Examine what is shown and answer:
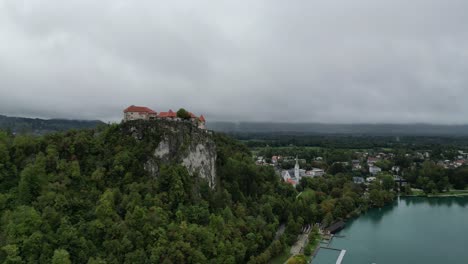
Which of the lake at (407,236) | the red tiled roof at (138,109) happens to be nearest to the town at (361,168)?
the lake at (407,236)

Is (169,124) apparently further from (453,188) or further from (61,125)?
(61,125)

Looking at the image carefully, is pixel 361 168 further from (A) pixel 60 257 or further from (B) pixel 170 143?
A: (A) pixel 60 257

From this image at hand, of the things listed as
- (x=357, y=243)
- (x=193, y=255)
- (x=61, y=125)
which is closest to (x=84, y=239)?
(x=193, y=255)

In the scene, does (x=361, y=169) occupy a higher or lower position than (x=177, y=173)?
lower

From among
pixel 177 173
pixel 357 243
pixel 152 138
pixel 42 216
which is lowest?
pixel 357 243

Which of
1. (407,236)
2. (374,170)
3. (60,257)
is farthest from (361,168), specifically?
(60,257)

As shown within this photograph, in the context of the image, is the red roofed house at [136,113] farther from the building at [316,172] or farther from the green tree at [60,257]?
the building at [316,172]
